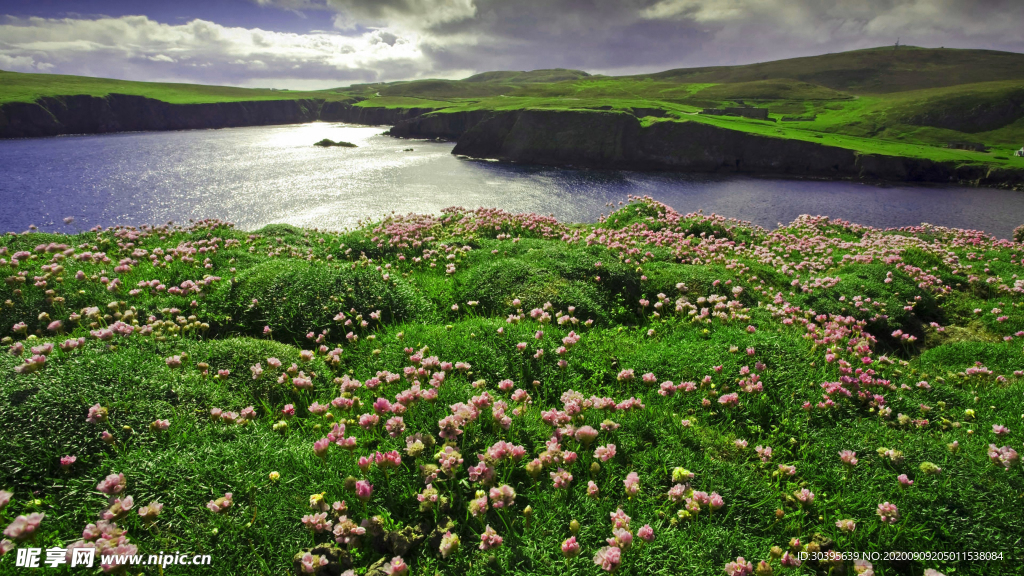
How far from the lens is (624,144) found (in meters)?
79.4

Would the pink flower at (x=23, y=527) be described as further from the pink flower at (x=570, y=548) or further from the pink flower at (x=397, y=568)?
the pink flower at (x=570, y=548)

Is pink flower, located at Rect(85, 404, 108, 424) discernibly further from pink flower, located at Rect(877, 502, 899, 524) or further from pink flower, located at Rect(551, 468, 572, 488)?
pink flower, located at Rect(877, 502, 899, 524)

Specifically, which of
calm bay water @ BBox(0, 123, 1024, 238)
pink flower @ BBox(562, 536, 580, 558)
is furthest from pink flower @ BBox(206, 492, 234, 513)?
calm bay water @ BBox(0, 123, 1024, 238)

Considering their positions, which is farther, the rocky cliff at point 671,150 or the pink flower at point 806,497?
the rocky cliff at point 671,150

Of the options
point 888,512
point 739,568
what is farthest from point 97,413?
point 888,512

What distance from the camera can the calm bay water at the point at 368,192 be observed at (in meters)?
40.7

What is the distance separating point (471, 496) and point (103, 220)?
151 ft

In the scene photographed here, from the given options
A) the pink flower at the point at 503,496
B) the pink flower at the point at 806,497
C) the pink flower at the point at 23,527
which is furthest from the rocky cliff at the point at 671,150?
the pink flower at the point at 23,527

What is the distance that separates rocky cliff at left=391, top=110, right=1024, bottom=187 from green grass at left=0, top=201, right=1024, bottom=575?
234 ft

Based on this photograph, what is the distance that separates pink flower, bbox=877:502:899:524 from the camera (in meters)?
3.79

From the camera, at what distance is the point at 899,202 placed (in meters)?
50.8

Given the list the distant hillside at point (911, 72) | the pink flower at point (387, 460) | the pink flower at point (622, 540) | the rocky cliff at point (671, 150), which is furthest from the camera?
the distant hillside at point (911, 72)

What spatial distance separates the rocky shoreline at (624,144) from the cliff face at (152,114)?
0.33 meters

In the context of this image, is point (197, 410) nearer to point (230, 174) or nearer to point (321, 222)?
point (321, 222)
